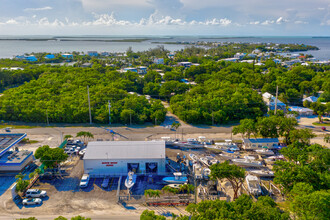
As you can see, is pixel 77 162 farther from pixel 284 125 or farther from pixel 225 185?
pixel 284 125

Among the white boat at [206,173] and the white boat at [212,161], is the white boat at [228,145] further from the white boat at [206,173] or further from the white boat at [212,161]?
the white boat at [206,173]

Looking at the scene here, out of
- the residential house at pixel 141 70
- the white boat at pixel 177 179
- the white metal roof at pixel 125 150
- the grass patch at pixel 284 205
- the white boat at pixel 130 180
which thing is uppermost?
the residential house at pixel 141 70

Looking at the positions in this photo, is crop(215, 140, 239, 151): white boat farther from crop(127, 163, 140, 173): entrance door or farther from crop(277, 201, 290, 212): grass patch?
crop(127, 163, 140, 173): entrance door

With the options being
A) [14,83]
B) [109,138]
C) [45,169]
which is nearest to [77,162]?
[45,169]

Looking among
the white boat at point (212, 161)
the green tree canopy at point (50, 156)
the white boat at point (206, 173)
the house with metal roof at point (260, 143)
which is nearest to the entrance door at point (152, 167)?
the white boat at point (206, 173)

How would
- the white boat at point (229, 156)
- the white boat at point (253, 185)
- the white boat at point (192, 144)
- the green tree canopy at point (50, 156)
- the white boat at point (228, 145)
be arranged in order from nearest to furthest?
the white boat at point (253, 185), the green tree canopy at point (50, 156), the white boat at point (229, 156), the white boat at point (228, 145), the white boat at point (192, 144)

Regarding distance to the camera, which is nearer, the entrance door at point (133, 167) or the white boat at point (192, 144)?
the entrance door at point (133, 167)
